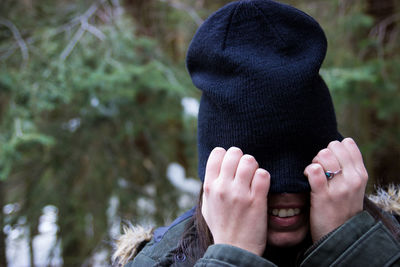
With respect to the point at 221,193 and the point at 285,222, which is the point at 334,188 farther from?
the point at 221,193

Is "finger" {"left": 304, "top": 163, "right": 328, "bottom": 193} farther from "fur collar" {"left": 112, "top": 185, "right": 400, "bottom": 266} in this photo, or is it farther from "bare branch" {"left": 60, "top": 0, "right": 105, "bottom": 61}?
"bare branch" {"left": 60, "top": 0, "right": 105, "bottom": 61}

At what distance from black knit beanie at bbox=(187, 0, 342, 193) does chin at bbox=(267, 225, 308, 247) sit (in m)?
0.15

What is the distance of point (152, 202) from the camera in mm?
3604

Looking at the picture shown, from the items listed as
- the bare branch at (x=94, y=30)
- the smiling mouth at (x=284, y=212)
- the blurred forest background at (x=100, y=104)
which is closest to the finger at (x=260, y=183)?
the smiling mouth at (x=284, y=212)

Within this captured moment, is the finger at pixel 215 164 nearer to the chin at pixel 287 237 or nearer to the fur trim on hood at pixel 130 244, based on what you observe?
the chin at pixel 287 237

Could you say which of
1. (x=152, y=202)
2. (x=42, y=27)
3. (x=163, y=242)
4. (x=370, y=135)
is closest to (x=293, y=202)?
(x=163, y=242)

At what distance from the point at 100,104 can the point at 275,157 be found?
7.71 ft

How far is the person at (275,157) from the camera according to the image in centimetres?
101

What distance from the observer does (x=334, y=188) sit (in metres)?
1.03

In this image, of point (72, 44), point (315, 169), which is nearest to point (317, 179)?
point (315, 169)

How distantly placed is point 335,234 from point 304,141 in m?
0.30

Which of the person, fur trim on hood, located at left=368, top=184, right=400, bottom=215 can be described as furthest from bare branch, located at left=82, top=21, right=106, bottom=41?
fur trim on hood, located at left=368, top=184, right=400, bottom=215

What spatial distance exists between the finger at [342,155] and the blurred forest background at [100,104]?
5.41 feet

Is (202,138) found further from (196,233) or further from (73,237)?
(73,237)
